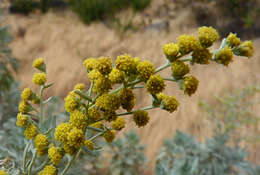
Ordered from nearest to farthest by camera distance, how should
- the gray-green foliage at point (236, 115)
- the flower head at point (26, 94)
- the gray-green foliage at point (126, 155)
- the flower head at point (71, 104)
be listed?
the flower head at point (71, 104)
the flower head at point (26, 94)
the gray-green foliage at point (236, 115)
the gray-green foliage at point (126, 155)

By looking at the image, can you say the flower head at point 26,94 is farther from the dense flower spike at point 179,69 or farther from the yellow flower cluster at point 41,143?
the dense flower spike at point 179,69

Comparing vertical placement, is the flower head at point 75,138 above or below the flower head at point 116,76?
below

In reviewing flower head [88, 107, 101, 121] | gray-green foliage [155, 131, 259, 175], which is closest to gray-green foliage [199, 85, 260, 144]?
gray-green foliage [155, 131, 259, 175]

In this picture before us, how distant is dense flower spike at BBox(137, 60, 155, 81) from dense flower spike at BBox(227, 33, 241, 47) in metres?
0.37

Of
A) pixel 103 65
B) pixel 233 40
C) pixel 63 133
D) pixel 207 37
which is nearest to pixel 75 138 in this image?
pixel 63 133

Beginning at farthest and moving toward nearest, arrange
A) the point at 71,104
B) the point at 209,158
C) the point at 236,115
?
the point at 236,115
the point at 209,158
the point at 71,104

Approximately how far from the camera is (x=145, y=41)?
13.1 feet

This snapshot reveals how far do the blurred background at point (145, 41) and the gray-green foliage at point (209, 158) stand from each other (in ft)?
1.60

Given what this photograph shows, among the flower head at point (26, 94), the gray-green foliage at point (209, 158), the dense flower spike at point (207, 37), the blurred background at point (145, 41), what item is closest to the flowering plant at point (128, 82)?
the dense flower spike at point (207, 37)

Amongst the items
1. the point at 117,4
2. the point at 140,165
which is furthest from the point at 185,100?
the point at 117,4

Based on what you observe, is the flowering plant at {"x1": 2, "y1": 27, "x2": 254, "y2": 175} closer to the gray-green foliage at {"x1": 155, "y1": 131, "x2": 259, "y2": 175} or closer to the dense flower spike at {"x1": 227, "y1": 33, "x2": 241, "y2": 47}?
the dense flower spike at {"x1": 227, "y1": 33, "x2": 241, "y2": 47}

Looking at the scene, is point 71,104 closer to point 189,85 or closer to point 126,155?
point 189,85

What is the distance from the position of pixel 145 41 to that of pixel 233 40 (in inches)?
118

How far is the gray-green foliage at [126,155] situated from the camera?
252cm
